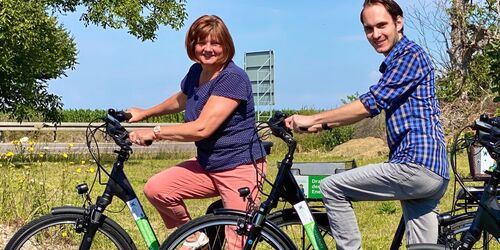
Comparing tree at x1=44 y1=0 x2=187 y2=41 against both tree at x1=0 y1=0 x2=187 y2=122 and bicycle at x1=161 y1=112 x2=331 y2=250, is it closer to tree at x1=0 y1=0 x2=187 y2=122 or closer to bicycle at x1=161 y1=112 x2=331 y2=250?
tree at x1=0 y1=0 x2=187 y2=122

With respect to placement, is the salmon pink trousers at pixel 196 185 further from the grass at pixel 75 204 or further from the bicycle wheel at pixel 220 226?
the grass at pixel 75 204

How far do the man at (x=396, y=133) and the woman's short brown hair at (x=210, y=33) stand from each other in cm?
67

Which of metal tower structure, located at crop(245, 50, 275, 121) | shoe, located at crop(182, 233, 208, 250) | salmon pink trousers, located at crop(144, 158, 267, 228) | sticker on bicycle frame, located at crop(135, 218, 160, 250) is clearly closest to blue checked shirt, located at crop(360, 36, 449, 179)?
salmon pink trousers, located at crop(144, 158, 267, 228)

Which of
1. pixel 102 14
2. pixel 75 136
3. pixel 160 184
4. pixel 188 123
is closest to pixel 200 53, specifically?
pixel 188 123

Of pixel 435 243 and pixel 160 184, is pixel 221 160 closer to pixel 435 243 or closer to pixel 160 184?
pixel 160 184

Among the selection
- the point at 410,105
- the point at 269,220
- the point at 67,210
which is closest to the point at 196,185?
the point at 269,220

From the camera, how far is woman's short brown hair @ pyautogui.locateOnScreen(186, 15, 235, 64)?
4422mm

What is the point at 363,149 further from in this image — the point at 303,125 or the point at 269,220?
the point at 303,125

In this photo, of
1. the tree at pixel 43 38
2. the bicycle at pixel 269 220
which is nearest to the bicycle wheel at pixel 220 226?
the bicycle at pixel 269 220

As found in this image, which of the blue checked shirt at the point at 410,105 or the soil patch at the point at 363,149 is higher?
the soil patch at the point at 363,149

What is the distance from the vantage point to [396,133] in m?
4.01

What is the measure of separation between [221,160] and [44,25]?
46.9 ft

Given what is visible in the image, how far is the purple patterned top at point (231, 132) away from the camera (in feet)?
14.6

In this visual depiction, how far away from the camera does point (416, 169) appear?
12.9 feet
